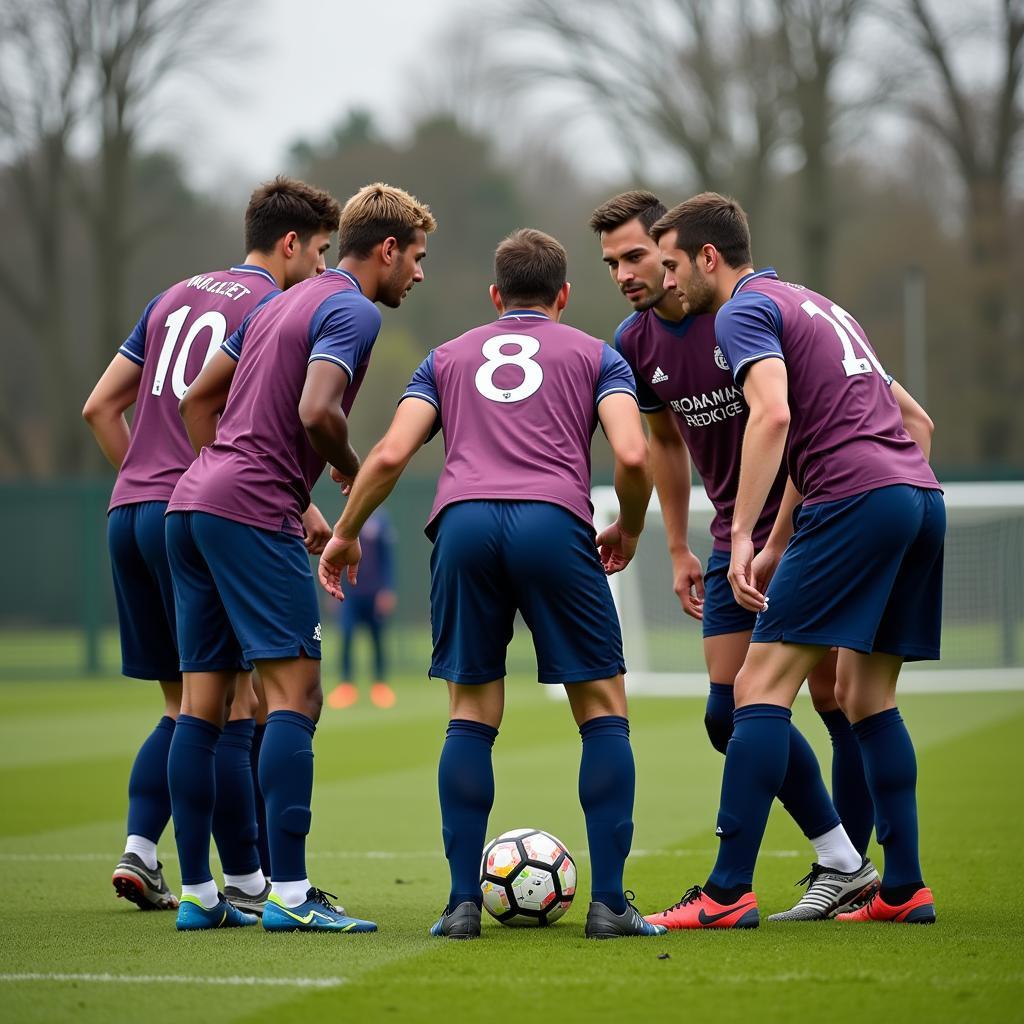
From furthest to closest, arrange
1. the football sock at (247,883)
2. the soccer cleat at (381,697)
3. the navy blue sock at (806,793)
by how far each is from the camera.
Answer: the soccer cleat at (381,697), the football sock at (247,883), the navy blue sock at (806,793)

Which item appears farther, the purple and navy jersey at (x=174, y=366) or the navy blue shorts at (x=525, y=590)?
the purple and navy jersey at (x=174, y=366)

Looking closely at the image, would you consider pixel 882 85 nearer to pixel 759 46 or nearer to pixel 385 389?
pixel 759 46

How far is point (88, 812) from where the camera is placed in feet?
30.2

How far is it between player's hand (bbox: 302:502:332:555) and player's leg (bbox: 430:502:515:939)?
650 mm

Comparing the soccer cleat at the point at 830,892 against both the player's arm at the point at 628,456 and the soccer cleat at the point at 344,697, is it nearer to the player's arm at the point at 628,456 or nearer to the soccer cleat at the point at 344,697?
the player's arm at the point at 628,456

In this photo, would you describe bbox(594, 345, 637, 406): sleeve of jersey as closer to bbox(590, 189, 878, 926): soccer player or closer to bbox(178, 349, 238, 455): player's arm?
bbox(590, 189, 878, 926): soccer player

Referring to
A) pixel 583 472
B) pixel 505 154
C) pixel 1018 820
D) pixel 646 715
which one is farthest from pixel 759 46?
pixel 583 472

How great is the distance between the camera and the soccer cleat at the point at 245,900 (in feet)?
19.2

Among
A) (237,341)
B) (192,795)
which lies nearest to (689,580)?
(237,341)

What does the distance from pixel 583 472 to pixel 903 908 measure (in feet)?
6.01

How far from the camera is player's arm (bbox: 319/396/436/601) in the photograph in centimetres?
530

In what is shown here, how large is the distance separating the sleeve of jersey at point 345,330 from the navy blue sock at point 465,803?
1.29 metres

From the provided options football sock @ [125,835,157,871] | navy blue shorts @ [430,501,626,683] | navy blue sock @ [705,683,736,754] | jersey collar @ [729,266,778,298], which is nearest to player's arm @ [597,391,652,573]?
navy blue shorts @ [430,501,626,683]

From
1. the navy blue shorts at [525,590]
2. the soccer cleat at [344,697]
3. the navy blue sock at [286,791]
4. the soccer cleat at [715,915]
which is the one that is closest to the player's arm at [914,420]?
the navy blue shorts at [525,590]
